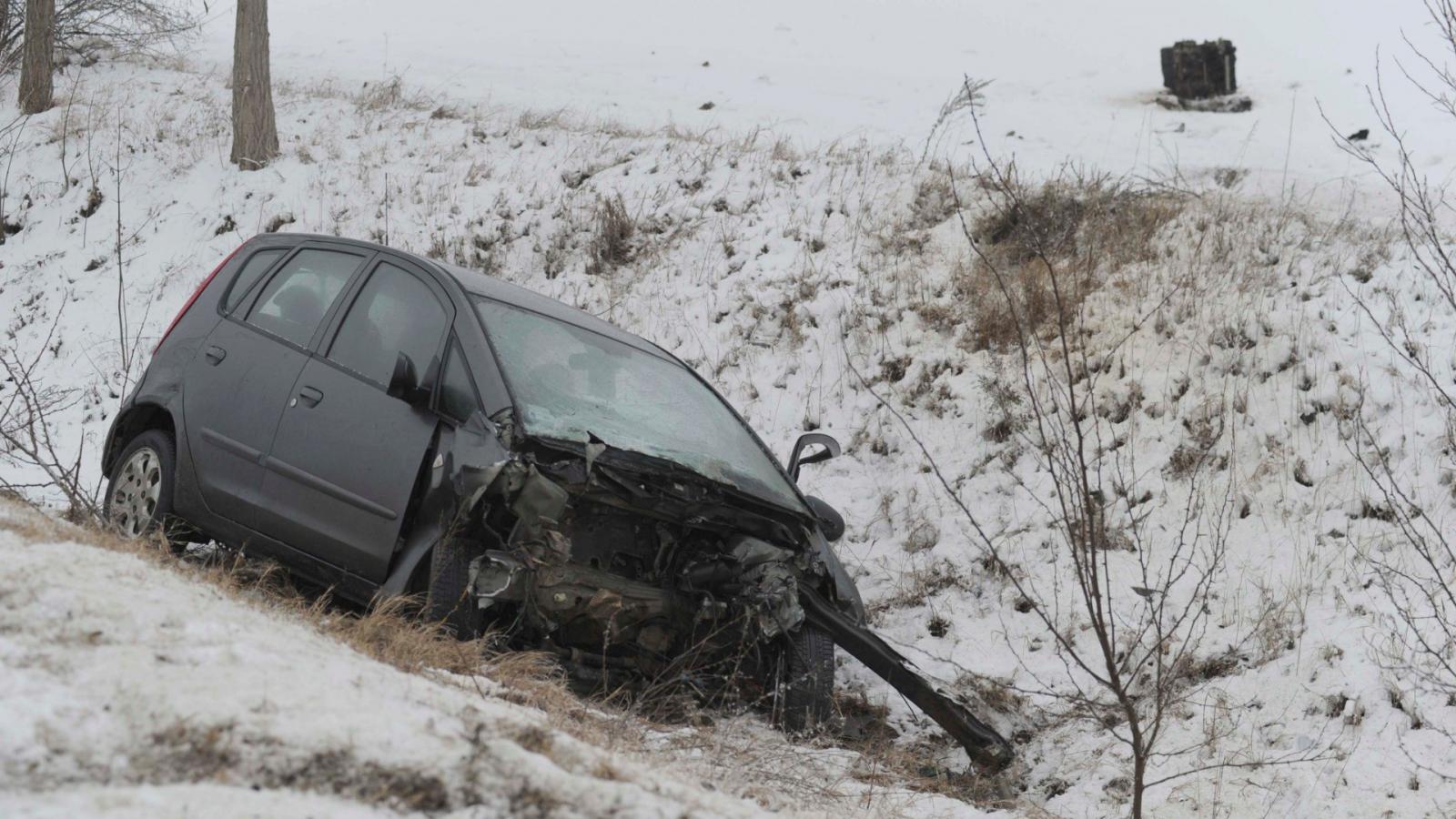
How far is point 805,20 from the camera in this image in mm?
26625

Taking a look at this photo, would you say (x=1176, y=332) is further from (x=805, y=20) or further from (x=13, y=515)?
(x=805, y=20)

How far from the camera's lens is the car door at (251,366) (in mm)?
5113

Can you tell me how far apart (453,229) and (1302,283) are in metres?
7.57

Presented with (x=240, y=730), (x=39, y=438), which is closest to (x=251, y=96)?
(x=39, y=438)

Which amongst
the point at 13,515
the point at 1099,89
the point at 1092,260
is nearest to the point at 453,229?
the point at 1092,260

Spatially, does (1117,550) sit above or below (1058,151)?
below

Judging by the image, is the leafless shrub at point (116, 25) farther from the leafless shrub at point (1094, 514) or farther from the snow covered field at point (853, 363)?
the leafless shrub at point (1094, 514)

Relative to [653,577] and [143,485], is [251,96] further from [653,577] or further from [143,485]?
[653,577]

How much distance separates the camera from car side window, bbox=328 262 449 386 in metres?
4.89

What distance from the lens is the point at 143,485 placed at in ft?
18.5

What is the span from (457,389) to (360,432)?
18.7 inches

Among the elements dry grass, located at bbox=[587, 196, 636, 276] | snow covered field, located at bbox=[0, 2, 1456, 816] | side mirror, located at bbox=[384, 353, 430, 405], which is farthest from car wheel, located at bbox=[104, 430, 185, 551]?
→ dry grass, located at bbox=[587, 196, 636, 276]

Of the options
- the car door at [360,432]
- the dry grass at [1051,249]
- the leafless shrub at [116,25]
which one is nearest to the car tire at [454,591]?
the car door at [360,432]

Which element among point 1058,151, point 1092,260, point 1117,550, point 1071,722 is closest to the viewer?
point 1071,722
